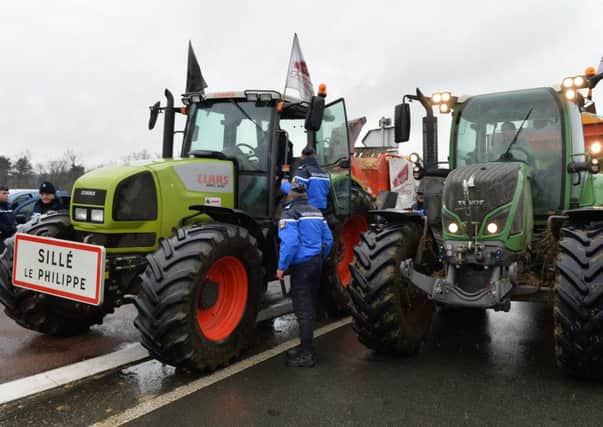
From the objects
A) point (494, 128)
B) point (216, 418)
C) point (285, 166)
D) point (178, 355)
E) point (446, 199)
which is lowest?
point (216, 418)

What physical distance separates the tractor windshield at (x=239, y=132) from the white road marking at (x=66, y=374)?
2.29 metres

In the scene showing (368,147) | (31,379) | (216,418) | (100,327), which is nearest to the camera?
(216,418)

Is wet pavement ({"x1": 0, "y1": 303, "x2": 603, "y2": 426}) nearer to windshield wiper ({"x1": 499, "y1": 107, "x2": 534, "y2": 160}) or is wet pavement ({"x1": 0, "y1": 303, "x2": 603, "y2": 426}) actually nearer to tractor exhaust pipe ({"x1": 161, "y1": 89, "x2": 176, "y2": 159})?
windshield wiper ({"x1": 499, "y1": 107, "x2": 534, "y2": 160})

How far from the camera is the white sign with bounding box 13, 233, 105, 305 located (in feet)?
13.1

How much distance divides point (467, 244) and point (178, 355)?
255 centimetres

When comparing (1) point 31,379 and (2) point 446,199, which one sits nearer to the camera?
(1) point 31,379

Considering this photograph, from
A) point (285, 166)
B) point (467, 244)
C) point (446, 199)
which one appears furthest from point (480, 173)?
point (285, 166)

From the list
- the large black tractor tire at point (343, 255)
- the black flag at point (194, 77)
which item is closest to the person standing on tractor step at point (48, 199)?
the black flag at point (194, 77)

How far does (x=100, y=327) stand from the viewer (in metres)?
5.64

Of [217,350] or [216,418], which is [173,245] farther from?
[216,418]

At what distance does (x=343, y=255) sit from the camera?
7090 mm

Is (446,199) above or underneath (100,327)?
above

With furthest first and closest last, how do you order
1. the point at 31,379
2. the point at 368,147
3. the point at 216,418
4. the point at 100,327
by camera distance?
the point at 368,147, the point at 100,327, the point at 31,379, the point at 216,418

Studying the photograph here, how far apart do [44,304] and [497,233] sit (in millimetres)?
4253
